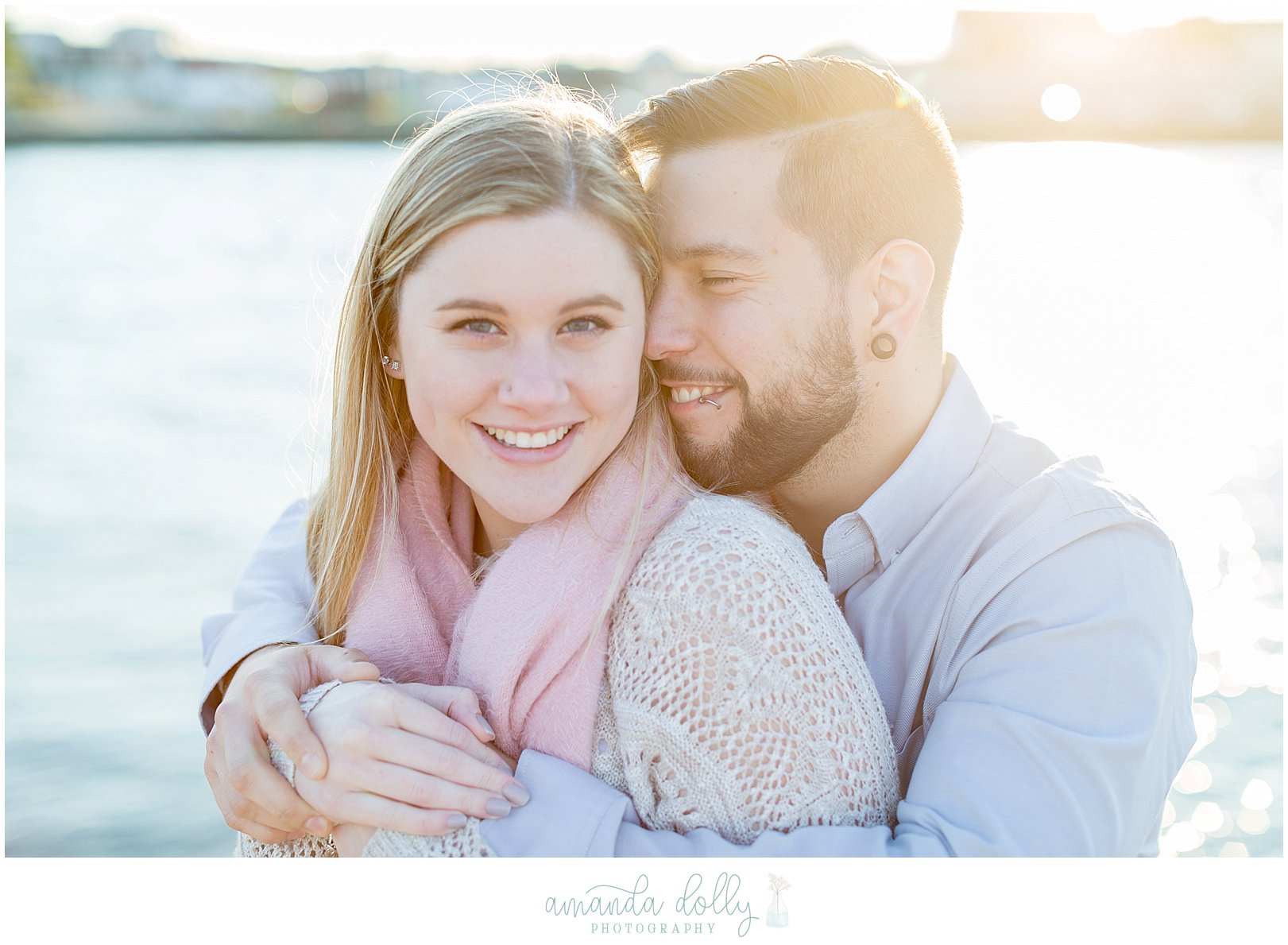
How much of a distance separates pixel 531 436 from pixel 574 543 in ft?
0.62

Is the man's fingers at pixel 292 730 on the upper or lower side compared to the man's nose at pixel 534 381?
lower

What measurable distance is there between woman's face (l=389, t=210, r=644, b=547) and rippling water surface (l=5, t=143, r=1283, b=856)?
387mm

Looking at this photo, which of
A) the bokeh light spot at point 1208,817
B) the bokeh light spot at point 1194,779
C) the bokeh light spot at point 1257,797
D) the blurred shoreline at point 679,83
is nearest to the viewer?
the blurred shoreline at point 679,83

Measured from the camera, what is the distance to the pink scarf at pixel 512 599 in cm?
169

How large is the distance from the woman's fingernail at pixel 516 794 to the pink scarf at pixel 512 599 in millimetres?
84

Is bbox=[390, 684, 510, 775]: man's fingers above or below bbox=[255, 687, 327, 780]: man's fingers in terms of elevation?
above

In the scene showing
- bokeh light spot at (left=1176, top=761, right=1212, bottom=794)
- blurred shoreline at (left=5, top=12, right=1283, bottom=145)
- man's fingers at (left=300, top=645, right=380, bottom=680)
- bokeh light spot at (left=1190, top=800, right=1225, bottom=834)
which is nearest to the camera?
man's fingers at (left=300, top=645, right=380, bottom=680)

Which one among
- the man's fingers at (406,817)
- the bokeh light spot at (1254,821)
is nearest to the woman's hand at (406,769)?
the man's fingers at (406,817)

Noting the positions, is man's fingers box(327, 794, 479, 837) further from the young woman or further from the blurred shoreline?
the blurred shoreline

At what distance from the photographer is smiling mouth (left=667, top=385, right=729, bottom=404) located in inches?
84.5

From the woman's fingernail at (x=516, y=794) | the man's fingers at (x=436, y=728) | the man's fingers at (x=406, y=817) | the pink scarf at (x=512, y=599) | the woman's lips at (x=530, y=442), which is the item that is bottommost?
the man's fingers at (x=406, y=817)
